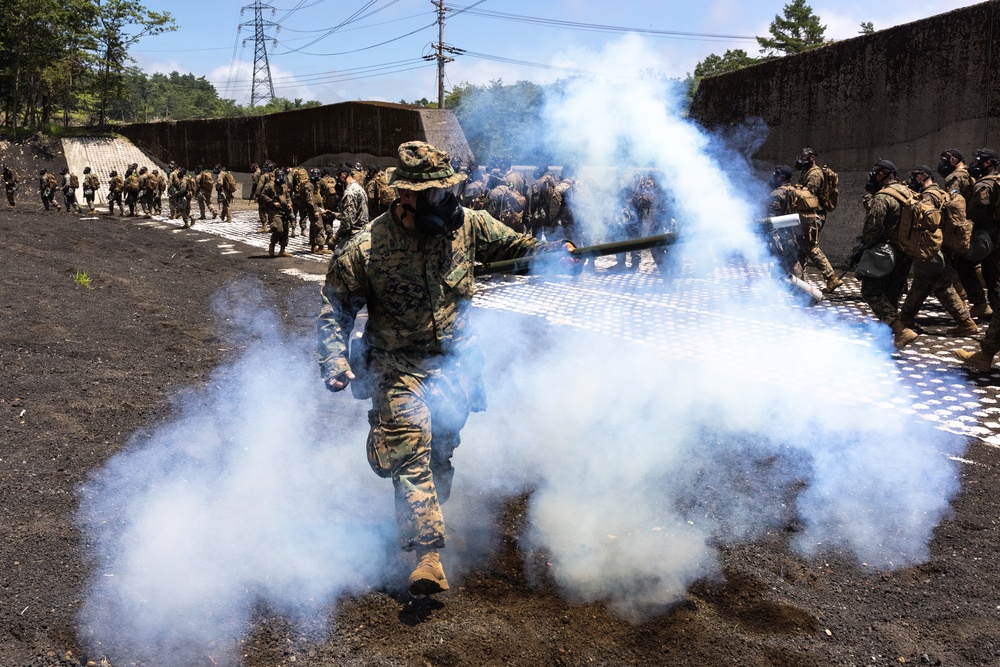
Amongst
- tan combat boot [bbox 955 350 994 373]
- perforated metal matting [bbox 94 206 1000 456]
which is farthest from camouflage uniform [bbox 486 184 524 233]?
tan combat boot [bbox 955 350 994 373]

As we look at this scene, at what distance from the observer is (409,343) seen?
354cm

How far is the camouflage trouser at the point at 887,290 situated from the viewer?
7.71 m

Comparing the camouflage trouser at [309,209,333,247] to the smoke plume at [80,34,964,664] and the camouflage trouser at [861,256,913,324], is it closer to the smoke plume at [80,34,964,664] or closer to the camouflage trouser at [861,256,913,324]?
the smoke plume at [80,34,964,664]

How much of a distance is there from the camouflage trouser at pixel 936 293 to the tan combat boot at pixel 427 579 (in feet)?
22.3

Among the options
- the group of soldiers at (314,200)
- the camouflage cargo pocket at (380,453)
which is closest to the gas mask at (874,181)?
the camouflage cargo pocket at (380,453)

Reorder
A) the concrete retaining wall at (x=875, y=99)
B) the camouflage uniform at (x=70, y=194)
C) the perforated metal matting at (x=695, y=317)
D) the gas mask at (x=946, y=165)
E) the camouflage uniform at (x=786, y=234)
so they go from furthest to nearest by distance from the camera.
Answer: the camouflage uniform at (x=70, y=194) → the concrete retaining wall at (x=875, y=99) → the camouflage uniform at (x=786, y=234) → the gas mask at (x=946, y=165) → the perforated metal matting at (x=695, y=317)

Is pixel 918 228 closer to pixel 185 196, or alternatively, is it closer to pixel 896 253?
pixel 896 253

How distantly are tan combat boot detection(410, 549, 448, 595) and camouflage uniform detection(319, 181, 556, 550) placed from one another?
3.6 inches

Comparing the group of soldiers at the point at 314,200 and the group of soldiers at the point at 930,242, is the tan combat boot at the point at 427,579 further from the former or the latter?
the group of soldiers at the point at 314,200

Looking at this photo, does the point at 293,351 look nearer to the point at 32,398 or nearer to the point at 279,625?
the point at 32,398

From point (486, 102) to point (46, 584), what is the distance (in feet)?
35.3

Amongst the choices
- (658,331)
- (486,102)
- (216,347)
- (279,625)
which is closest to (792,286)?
(658,331)

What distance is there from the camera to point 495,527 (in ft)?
13.0

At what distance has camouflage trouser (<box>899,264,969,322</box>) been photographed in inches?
308
